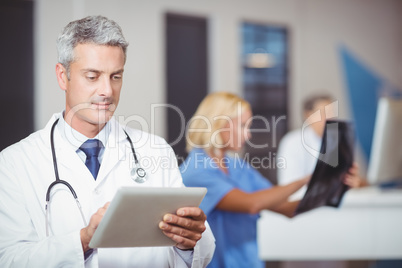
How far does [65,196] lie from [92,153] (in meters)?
0.15

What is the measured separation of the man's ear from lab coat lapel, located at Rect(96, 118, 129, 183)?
0.57ft

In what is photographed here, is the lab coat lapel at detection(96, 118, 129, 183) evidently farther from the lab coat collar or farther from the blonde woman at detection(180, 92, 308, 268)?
the blonde woman at detection(180, 92, 308, 268)

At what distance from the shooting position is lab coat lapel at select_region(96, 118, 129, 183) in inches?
54.0

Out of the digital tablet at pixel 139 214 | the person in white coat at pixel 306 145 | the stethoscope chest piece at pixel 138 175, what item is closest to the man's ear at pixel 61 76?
the stethoscope chest piece at pixel 138 175

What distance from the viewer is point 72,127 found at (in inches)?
54.7

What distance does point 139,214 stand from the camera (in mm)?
1200

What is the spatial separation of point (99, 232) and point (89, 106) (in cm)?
37

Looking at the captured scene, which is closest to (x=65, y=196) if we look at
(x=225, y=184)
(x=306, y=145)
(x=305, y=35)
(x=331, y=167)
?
(x=225, y=184)

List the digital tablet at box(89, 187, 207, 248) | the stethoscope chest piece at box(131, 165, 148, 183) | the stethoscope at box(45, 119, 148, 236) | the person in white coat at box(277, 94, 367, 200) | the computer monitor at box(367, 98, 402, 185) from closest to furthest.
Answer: the digital tablet at box(89, 187, 207, 248)
the stethoscope at box(45, 119, 148, 236)
the stethoscope chest piece at box(131, 165, 148, 183)
the computer monitor at box(367, 98, 402, 185)
the person in white coat at box(277, 94, 367, 200)

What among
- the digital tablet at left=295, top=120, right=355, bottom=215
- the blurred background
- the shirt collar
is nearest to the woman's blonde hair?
the digital tablet at left=295, top=120, right=355, bottom=215

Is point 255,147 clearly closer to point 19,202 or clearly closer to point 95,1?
point 95,1

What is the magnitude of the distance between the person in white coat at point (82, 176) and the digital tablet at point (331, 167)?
570 millimetres

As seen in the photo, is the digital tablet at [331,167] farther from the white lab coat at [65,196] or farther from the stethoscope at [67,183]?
the stethoscope at [67,183]

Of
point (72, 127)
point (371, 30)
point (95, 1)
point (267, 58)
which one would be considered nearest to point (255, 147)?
point (267, 58)
